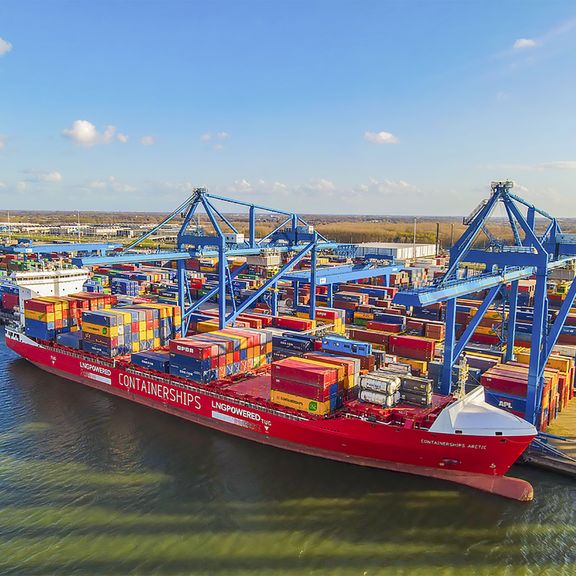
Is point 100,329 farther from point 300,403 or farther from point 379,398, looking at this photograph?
point 379,398

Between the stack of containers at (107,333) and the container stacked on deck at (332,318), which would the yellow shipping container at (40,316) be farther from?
the container stacked on deck at (332,318)

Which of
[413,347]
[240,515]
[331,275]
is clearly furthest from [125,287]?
[240,515]

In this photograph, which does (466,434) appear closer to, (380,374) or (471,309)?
(380,374)

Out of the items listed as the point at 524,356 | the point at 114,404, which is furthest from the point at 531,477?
the point at 114,404

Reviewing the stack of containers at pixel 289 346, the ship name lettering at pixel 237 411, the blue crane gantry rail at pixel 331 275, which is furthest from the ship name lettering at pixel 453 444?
the blue crane gantry rail at pixel 331 275

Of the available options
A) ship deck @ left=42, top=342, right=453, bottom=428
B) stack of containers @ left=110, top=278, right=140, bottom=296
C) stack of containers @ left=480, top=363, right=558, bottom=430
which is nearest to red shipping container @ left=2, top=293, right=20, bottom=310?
stack of containers @ left=110, top=278, right=140, bottom=296

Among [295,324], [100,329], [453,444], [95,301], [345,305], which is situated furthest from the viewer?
[345,305]

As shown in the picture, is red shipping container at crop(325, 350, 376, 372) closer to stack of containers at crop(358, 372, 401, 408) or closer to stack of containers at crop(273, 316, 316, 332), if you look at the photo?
stack of containers at crop(358, 372, 401, 408)
